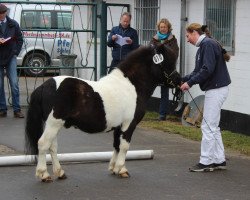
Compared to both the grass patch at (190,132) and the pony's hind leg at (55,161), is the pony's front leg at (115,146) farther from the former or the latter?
the grass patch at (190,132)

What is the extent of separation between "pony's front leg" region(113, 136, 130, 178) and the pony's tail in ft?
3.32

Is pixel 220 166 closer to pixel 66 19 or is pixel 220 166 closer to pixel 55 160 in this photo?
pixel 55 160

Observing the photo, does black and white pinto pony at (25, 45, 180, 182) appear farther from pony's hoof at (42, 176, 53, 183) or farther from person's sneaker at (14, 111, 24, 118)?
person's sneaker at (14, 111, 24, 118)

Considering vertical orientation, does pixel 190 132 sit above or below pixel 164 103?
below

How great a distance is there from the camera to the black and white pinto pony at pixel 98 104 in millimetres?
7973

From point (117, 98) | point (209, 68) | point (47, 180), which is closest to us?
point (47, 180)

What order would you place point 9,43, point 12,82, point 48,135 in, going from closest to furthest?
1. point 48,135
2. point 9,43
3. point 12,82

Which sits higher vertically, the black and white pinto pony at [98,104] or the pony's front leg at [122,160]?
the black and white pinto pony at [98,104]

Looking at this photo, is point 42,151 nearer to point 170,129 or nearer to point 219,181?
point 219,181

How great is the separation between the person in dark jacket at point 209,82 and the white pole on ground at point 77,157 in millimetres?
938

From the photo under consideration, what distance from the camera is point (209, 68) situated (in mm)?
8539

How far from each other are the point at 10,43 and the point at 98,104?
571 cm

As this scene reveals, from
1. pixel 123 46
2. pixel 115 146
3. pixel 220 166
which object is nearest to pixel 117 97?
pixel 115 146

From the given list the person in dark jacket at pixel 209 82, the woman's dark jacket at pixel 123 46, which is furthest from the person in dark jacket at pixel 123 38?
the person in dark jacket at pixel 209 82
